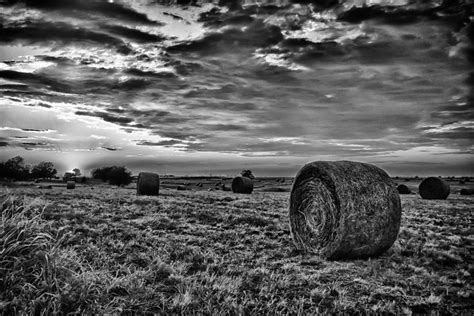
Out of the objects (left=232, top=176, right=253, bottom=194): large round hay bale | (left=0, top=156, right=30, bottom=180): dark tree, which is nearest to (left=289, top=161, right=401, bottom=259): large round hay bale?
(left=232, top=176, right=253, bottom=194): large round hay bale

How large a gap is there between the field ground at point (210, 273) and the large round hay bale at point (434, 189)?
57.4ft

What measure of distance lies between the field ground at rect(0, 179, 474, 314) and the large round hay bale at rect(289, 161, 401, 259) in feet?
1.11

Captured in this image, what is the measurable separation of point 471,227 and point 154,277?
38.5ft

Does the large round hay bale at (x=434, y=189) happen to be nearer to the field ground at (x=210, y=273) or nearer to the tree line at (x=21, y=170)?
the field ground at (x=210, y=273)

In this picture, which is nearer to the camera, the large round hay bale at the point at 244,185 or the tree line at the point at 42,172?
the large round hay bale at the point at 244,185

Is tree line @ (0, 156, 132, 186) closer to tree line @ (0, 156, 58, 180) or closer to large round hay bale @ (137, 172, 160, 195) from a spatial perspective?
tree line @ (0, 156, 58, 180)

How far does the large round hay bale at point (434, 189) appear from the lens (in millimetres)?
25078

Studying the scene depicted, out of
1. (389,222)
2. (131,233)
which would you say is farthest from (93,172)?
(389,222)

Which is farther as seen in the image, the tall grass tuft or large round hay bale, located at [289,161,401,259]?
large round hay bale, located at [289,161,401,259]

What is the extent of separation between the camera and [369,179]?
793 cm

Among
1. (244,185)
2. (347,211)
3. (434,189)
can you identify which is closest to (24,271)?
(347,211)

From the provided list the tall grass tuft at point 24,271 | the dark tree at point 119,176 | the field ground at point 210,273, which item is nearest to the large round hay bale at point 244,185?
the field ground at point 210,273

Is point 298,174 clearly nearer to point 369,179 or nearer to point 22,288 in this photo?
point 369,179

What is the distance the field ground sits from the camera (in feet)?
12.5
